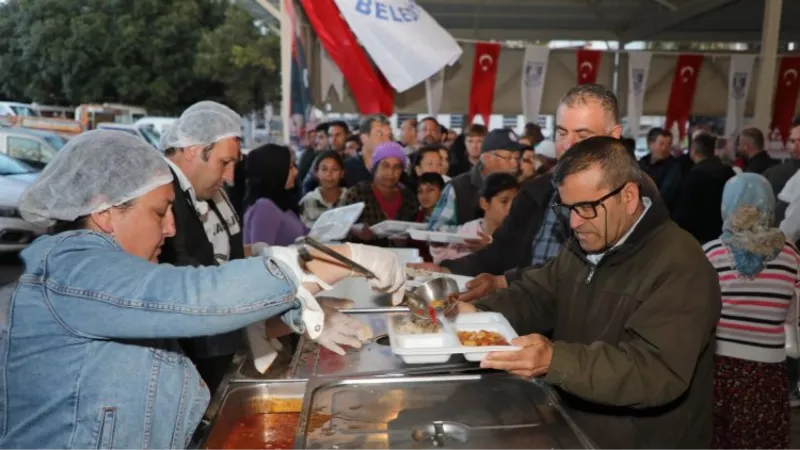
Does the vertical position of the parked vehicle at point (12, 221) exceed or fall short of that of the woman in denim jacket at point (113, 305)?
it falls short

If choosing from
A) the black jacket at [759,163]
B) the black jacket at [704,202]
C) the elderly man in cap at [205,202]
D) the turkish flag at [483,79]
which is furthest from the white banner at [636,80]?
the elderly man in cap at [205,202]

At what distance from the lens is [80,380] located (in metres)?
1.17

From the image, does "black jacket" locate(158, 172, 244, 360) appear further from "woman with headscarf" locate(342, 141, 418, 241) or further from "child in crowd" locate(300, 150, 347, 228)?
"child in crowd" locate(300, 150, 347, 228)

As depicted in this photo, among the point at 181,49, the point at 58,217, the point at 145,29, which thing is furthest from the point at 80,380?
the point at 181,49

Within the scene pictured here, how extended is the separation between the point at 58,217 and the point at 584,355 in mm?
1109

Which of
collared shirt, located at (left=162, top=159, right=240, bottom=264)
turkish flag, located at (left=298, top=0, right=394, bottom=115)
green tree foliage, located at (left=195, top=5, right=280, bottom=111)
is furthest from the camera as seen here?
green tree foliage, located at (left=195, top=5, right=280, bottom=111)

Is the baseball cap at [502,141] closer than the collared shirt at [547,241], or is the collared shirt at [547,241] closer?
the collared shirt at [547,241]

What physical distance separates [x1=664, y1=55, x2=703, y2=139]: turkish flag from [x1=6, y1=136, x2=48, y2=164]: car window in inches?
316

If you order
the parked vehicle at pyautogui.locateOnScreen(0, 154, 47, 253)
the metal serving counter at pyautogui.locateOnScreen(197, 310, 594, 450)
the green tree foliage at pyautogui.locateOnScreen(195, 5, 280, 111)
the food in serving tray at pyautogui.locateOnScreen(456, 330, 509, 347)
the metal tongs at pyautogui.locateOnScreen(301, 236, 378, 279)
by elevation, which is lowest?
the parked vehicle at pyautogui.locateOnScreen(0, 154, 47, 253)

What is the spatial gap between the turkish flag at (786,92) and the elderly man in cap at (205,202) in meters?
8.22

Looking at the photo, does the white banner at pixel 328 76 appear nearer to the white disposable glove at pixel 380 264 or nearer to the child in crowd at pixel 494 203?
the child in crowd at pixel 494 203

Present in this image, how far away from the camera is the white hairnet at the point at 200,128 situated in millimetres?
2209

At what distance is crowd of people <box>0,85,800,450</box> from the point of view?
1108 mm

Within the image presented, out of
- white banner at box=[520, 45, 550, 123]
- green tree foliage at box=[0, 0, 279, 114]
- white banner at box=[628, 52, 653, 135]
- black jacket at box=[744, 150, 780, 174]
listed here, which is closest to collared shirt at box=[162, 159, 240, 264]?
black jacket at box=[744, 150, 780, 174]
